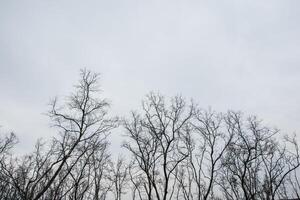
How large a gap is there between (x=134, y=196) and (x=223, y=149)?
65.6 feet

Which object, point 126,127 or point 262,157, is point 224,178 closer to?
point 262,157

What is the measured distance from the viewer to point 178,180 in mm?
29719

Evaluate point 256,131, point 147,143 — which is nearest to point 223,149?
point 256,131

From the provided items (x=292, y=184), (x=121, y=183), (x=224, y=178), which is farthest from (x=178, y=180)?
(x=292, y=184)

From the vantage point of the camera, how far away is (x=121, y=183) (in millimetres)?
35219

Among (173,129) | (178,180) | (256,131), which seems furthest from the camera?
(178,180)

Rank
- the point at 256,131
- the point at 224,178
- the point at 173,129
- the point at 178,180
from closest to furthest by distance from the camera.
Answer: the point at 173,129 < the point at 256,131 < the point at 178,180 < the point at 224,178

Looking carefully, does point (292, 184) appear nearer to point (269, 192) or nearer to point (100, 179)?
point (269, 192)

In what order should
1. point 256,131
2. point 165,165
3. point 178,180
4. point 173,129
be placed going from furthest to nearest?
point 178,180, point 256,131, point 173,129, point 165,165

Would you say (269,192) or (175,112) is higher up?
(175,112)

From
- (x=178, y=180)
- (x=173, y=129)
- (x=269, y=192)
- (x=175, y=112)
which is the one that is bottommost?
(x=269, y=192)

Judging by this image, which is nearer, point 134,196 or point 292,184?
point 292,184

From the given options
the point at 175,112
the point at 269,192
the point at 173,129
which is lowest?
the point at 269,192

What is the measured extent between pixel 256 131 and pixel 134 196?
2133 centimetres
